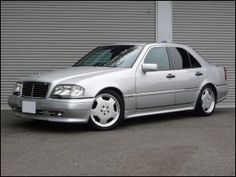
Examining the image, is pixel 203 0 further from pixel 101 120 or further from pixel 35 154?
pixel 35 154

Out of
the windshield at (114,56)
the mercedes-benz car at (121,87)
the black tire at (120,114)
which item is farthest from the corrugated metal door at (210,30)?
the black tire at (120,114)

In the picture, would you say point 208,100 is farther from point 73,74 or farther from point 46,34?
point 46,34

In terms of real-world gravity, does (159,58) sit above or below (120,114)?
above

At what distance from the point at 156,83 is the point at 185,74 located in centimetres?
88

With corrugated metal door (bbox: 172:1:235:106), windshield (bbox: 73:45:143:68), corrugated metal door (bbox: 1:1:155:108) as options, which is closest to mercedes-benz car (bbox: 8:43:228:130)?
windshield (bbox: 73:45:143:68)

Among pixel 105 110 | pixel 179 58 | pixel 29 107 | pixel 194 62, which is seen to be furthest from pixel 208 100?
pixel 29 107

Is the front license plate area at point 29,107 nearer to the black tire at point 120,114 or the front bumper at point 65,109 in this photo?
the front bumper at point 65,109

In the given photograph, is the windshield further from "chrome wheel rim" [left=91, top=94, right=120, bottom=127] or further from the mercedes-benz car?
"chrome wheel rim" [left=91, top=94, right=120, bottom=127]

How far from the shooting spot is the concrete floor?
6.20 meters

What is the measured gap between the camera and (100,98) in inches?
331

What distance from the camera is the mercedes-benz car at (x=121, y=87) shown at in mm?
8188

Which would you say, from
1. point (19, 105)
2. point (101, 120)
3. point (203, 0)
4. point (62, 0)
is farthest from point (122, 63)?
point (203, 0)

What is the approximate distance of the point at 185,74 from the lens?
9.84 meters

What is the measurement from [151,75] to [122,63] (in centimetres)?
56
